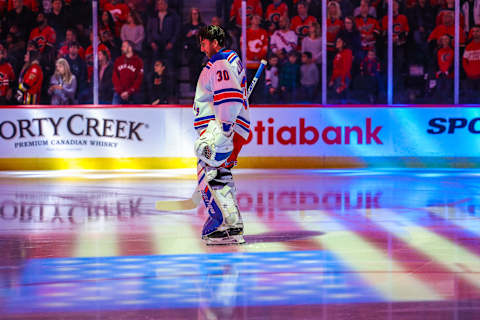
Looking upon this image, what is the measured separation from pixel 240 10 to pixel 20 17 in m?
3.37

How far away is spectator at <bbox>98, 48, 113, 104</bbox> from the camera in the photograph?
44.3ft

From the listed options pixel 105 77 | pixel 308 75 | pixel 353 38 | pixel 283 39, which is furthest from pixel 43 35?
pixel 353 38

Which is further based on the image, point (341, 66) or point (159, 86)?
point (159, 86)

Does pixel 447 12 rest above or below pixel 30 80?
above

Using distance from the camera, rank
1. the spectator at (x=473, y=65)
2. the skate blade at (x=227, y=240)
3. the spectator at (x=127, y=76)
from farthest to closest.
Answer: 1. the spectator at (x=127, y=76)
2. the spectator at (x=473, y=65)
3. the skate blade at (x=227, y=240)

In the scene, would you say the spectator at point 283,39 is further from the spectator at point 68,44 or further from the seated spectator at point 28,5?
the seated spectator at point 28,5

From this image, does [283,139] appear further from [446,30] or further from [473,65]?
Result: [473,65]

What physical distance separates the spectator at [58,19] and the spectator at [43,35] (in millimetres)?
62

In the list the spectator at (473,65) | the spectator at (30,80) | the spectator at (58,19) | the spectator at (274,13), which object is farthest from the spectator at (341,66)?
the spectator at (30,80)

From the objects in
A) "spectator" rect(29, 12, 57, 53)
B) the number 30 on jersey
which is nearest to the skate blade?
the number 30 on jersey

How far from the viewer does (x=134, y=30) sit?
1355 cm

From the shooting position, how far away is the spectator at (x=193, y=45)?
43.8 feet

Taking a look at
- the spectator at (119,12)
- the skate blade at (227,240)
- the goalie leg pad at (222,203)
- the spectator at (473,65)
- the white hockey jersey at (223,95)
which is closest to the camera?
the white hockey jersey at (223,95)

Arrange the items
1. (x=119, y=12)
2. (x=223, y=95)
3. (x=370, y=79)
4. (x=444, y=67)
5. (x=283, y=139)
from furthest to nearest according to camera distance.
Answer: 1. (x=119, y=12)
2. (x=283, y=139)
3. (x=370, y=79)
4. (x=444, y=67)
5. (x=223, y=95)
